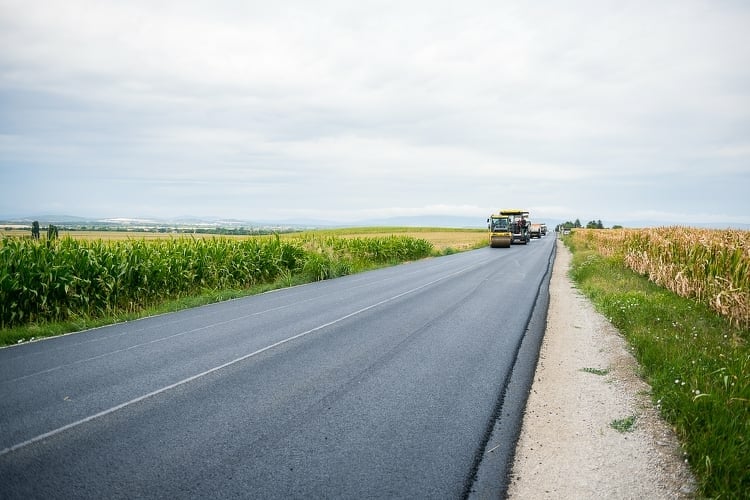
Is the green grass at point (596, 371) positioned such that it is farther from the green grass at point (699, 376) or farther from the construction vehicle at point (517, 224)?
the construction vehicle at point (517, 224)

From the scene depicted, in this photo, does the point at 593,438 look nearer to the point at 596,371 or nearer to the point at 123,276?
the point at 596,371

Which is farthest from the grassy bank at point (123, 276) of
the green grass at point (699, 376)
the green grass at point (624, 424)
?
the green grass at point (699, 376)

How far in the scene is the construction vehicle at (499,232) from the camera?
43.4 metres

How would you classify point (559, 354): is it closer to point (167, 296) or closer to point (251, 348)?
point (251, 348)

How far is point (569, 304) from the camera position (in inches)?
515

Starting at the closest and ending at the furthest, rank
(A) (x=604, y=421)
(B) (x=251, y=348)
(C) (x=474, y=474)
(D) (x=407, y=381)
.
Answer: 1. (C) (x=474, y=474)
2. (A) (x=604, y=421)
3. (D) (x=407, y=381)
4. (B) (x=251, y=348)

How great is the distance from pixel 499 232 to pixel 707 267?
107ft

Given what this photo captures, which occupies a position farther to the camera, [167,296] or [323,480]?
[167,296]

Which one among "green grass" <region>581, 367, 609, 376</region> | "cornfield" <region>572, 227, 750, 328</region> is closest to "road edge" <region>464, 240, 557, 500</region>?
"green grass" <region>581, 367, 609, 376</region>

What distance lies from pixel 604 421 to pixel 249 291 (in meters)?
12.4

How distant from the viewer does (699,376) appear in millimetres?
5613

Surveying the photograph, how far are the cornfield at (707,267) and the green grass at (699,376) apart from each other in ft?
1.48

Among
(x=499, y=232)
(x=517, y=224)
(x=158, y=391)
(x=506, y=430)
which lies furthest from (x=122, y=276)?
(x=517, y=224)

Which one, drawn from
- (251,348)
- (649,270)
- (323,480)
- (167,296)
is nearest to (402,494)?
(323,480)
